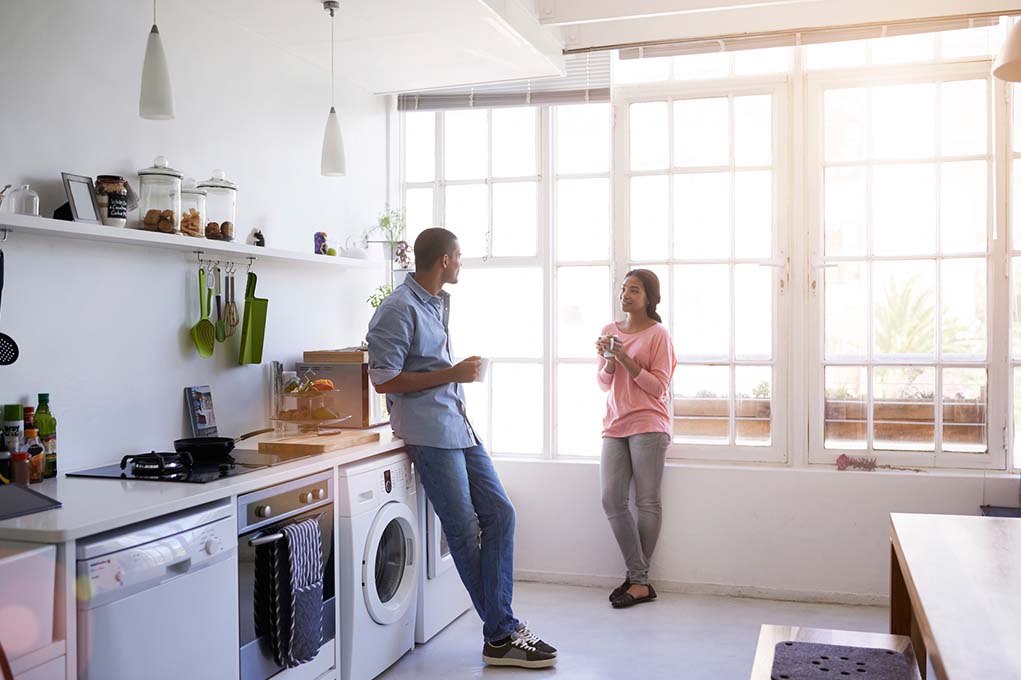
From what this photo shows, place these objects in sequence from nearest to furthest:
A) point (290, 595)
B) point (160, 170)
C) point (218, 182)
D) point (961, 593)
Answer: point (961, 593)
point (290, 595)
point (160, 170)
point (218, 182)

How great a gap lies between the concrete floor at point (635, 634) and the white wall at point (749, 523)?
0.35 feet

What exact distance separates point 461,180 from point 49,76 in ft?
7.95

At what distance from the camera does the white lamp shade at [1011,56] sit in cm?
221

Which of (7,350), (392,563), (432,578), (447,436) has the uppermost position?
(7,350)

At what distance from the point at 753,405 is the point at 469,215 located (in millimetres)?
1782

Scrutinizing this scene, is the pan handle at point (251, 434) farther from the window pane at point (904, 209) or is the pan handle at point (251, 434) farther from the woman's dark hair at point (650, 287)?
the window pane at point (904, 209)

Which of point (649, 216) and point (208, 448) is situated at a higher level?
point (649, 216)

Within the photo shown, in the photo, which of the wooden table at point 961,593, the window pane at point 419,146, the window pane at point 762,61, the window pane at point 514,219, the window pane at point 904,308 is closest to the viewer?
the wooden table at point 961,593

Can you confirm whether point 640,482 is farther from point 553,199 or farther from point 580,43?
point 580,43

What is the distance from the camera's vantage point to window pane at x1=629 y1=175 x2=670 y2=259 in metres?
4.55

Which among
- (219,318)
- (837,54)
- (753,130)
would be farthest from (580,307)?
(219,318)

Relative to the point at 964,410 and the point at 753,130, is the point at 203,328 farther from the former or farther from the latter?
the point at 964,410

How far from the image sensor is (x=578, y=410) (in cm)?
475

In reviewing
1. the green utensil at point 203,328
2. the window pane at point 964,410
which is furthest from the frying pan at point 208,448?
the window pane at point 964,410
